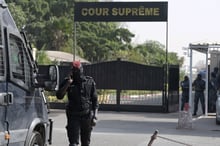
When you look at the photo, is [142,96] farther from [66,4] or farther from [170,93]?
[66,4]

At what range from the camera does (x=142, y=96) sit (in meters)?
22.0

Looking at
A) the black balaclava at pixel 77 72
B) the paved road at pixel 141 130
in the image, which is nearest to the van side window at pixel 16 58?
the black balaclava at pixel 77 72

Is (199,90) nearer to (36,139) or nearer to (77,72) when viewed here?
(77,72)

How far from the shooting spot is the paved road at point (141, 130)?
1291cm

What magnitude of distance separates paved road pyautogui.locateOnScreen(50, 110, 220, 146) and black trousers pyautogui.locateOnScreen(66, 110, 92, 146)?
394 centimetres

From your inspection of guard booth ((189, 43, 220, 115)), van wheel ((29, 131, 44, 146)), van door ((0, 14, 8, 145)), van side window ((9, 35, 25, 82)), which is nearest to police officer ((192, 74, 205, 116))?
guard booth ((189, 43, 220, 115))

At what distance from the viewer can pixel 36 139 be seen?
7348mm

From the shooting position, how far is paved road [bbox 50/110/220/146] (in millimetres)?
12906

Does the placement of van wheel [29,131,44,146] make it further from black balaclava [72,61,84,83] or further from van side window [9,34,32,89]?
black balaclava [72,61,84,83]

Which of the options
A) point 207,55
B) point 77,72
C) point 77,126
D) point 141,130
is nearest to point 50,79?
point 77,72

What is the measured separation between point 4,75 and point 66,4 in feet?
191

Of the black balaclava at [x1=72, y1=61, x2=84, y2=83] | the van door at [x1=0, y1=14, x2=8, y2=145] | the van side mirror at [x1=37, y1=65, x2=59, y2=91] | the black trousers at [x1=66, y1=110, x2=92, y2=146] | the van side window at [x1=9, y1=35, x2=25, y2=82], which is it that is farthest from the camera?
the black trousers at [x1=66, y1=110, x2=92, y2=146]

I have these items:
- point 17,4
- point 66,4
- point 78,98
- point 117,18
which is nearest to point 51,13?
point 66,4

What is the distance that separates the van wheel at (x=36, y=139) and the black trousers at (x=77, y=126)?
2.26 ft
